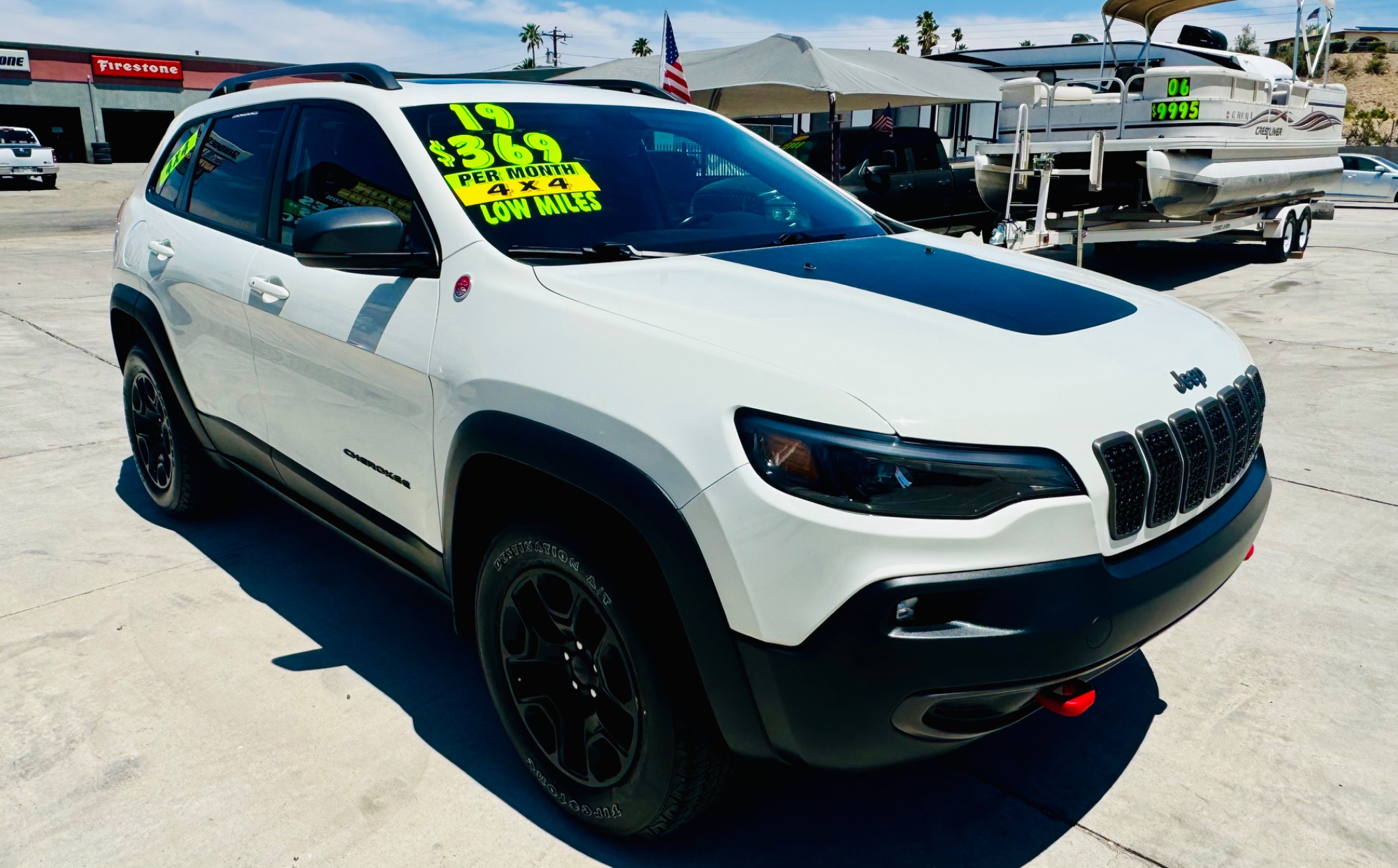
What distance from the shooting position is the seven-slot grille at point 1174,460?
2.00m

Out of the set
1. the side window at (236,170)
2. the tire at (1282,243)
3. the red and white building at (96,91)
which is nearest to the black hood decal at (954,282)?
the side window at (236,170)

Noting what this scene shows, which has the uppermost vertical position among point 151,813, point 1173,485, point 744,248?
point 744,248

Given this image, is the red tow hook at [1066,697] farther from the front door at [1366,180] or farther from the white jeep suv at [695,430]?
the front door at [1366,180]

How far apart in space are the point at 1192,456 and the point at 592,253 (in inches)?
58.1

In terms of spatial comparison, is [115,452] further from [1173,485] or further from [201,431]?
[1173,485]

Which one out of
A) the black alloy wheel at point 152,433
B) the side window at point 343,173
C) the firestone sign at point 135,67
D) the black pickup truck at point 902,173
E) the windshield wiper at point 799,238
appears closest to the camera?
the side window at point 343,173

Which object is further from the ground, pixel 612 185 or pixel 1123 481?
pixel 612 185

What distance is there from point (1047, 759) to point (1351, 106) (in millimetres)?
79165

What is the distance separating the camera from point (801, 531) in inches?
71.3

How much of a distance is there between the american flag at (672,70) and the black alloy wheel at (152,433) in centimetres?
752

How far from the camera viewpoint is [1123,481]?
2.00 m

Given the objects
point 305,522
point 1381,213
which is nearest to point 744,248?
point 305,522

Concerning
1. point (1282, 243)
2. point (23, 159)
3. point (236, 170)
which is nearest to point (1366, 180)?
point (1282, 243)

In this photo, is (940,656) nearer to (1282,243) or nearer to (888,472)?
(888,472)
